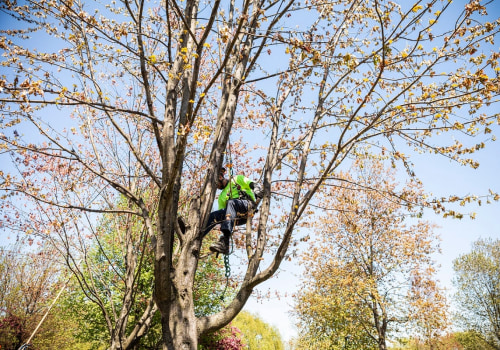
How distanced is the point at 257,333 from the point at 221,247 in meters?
18.4

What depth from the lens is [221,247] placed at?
3881 mm

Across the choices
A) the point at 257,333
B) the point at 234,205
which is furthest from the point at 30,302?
the point at 234,205

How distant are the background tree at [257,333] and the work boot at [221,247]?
16.9m

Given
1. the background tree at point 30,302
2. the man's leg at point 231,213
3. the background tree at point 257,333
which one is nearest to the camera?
the man's leg at point 231,213

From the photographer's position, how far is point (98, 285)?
11.8m

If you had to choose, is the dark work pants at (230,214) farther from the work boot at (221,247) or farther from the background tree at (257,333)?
the background tree at (257,333)

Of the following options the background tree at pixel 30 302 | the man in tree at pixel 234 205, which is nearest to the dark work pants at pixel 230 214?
the man in tree at pixel 234 205

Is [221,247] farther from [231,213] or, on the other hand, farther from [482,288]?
[482,288]

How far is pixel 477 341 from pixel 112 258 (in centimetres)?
2396

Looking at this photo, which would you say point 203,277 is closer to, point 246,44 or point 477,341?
point 246,44

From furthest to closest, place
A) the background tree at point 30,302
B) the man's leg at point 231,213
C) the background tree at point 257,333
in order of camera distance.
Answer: the background tree at point 257,333 → the background tree at point 30,302 → the man's leg at point 231,213

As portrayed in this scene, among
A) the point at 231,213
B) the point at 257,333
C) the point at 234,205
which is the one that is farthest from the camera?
the point at 257,333

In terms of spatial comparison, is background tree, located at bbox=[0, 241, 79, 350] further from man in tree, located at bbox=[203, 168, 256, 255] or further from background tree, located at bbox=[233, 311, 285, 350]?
man in tree, located at bbox=[203, 168, 256, 255]

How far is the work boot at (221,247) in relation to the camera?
384cm
